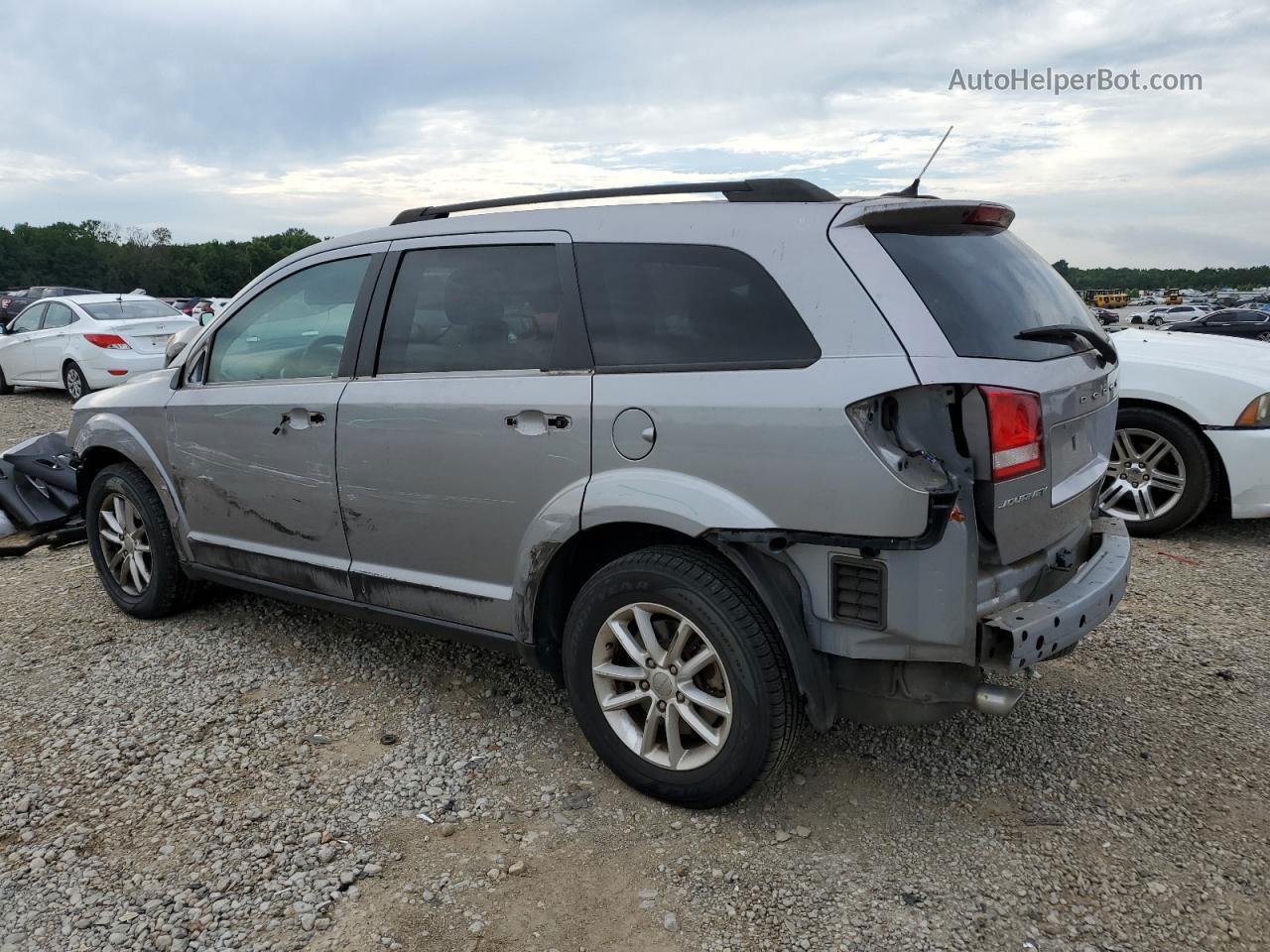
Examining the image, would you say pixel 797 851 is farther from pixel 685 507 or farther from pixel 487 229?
pixel 487 229

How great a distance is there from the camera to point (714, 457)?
277 cm

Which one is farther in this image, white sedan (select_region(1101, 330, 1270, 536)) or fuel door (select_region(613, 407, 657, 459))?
white sedan (select_region(1101, 330, 1270, 536))

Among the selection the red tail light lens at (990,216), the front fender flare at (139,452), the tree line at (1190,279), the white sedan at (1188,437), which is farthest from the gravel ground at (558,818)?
the tree line at (1190,279)

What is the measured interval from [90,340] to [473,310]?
11707 mm

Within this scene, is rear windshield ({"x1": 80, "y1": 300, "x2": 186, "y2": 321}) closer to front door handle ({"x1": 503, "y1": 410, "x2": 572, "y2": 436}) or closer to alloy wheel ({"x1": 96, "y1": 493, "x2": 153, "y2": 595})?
alloy wheel ({"x1": 96, "y1": 493, "x2": 153, "y2": 595})

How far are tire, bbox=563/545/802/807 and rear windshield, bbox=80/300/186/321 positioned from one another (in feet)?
40.2

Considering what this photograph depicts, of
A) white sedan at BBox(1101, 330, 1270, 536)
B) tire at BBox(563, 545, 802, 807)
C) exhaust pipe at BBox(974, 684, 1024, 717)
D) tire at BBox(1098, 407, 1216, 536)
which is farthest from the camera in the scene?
tire at BBox(1098, 407, 1216, 536)

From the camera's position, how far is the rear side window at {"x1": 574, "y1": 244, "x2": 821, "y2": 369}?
9.12 feet

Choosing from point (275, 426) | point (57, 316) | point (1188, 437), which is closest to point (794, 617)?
point (275, 426)

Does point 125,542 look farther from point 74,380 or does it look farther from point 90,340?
point 74,380

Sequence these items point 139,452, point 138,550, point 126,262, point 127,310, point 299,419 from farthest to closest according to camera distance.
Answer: point 126,262 → point 127,310 → point 138,550 → point 139,452 → point 299,419

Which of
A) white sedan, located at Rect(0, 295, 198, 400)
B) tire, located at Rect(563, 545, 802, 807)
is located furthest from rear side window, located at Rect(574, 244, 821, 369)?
white sedan, located at Rect(0, 295, 198, 400)

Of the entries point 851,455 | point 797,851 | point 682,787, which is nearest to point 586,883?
point 682,787

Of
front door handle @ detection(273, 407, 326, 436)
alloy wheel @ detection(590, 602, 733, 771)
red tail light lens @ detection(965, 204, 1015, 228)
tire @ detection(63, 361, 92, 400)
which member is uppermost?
red tail light lens @ detection(965, 204, 1015, 228)
